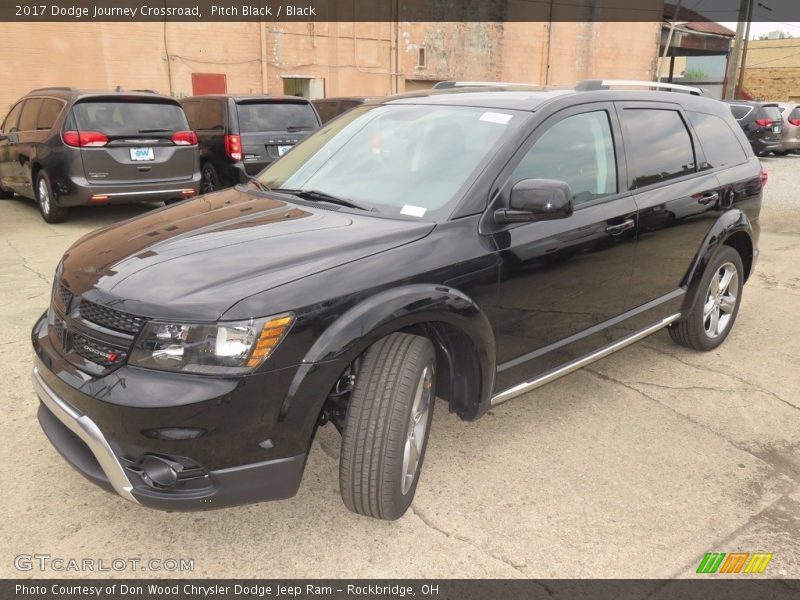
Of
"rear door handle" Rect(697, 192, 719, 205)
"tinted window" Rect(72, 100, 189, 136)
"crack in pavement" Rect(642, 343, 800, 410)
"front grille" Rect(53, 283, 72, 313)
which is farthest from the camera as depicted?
"tinted window" Rect(72, 100, 189, 136)

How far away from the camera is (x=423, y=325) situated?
288cm

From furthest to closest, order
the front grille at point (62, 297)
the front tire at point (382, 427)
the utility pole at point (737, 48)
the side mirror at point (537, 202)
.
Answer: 1. the utility pole at point (737, 48)
2. the side mirror at point (537, 202)
3. the front grille at point (62, 297)
4. the front tire at point (382, 427)

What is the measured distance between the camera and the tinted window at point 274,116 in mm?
9188

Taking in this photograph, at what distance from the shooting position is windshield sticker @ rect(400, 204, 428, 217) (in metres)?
2.96

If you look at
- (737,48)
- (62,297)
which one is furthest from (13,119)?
(737,48)

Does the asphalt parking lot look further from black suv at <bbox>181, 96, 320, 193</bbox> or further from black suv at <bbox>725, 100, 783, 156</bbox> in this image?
black suv at <bbox>725, 100, 783, 156</bbox>

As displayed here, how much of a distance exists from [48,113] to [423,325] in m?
7.94

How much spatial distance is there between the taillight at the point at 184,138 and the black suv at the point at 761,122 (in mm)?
16542

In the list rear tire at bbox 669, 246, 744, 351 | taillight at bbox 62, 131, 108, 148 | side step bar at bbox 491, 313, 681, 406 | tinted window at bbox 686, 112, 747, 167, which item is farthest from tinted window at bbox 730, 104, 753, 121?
taillight at bbox 62, 131, 108, 148

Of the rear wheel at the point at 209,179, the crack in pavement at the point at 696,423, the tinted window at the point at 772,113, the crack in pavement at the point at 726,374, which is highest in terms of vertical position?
the tinted window at the point at 772,113

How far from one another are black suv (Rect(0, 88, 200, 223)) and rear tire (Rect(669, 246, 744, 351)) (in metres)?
6.49

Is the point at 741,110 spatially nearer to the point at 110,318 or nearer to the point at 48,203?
the point at 48,203

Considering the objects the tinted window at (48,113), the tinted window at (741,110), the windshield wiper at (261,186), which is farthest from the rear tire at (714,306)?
the tinted window at (741,110)

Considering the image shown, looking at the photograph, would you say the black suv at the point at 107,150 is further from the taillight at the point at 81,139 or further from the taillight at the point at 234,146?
the taillight at the point at 234,146
